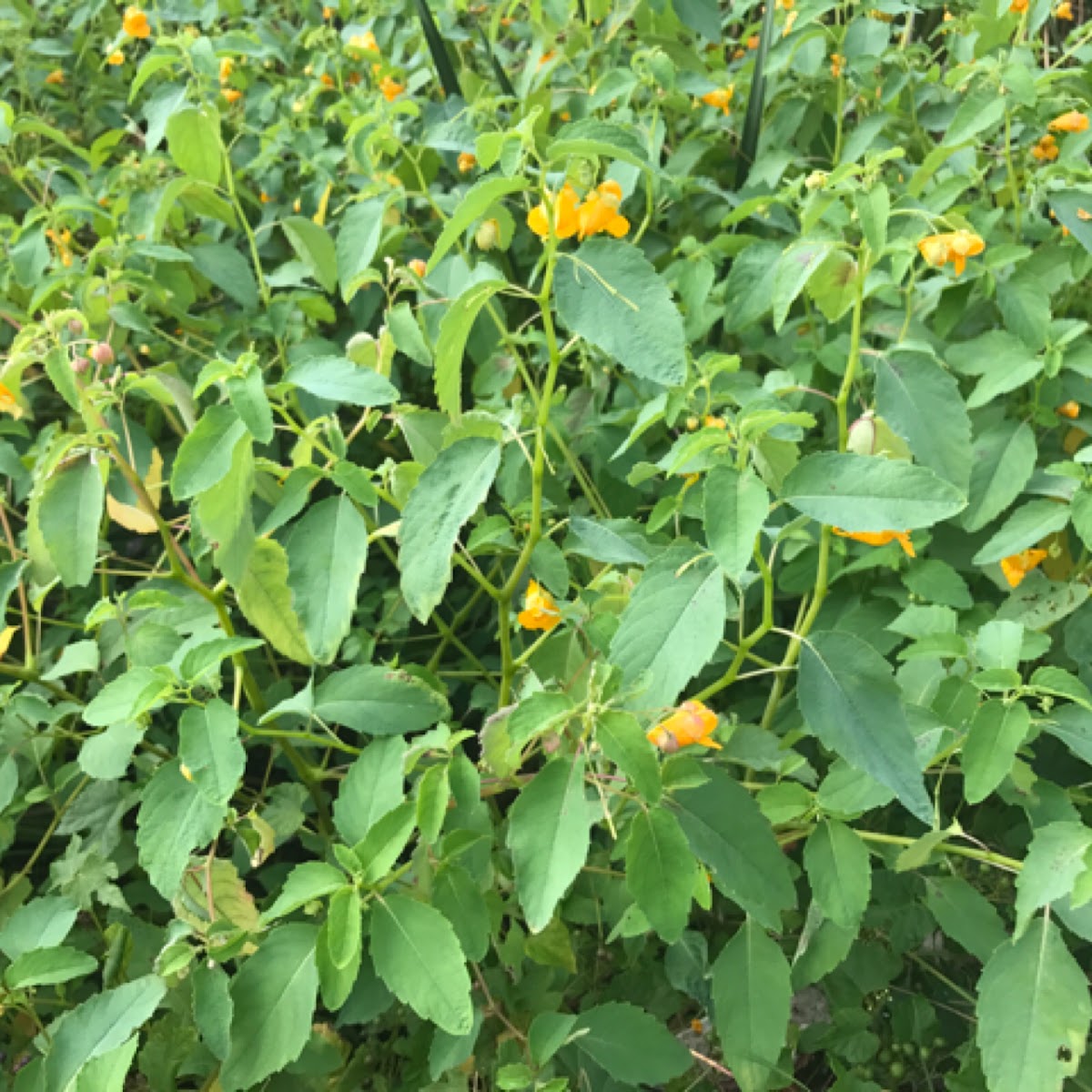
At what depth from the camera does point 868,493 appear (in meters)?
0.78

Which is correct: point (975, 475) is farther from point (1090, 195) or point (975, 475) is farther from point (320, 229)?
point (320, 229)

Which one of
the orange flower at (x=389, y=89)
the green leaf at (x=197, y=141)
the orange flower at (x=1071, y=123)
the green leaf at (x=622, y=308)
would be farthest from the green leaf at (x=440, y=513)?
the orange flower at (x=389, y=89)

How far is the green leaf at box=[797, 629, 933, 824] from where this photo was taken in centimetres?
76

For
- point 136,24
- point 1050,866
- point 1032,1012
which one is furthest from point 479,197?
point 136,24

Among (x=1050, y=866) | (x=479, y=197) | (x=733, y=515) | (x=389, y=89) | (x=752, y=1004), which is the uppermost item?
(x=479, y=197)

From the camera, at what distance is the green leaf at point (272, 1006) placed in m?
0.80

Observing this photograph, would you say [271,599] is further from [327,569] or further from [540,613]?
[540,613]

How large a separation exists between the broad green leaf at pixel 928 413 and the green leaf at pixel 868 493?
0.25 metres

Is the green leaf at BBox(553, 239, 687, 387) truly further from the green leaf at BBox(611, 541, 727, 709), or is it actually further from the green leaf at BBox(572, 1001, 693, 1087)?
the green leaf at BBox(572, 1001, 693, 1087)

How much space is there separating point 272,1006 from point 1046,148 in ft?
5.04

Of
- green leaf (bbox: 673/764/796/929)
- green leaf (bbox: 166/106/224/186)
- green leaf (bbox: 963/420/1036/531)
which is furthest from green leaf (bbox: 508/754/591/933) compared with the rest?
green leaf (bbox: 166/106/224/186)

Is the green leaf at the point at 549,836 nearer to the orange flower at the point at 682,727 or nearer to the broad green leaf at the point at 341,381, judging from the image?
the orange flower at the point at 682,727

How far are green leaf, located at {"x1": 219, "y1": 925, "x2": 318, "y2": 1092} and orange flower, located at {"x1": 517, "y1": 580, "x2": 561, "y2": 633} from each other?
36cm

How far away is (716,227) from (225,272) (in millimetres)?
814
